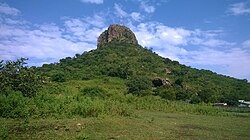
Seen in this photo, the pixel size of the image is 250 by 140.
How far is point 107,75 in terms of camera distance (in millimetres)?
93875

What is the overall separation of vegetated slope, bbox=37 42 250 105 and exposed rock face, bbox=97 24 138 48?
12.2 meters

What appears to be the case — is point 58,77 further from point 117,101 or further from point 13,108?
point 13,108

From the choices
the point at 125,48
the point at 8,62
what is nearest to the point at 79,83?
the point at 8,62

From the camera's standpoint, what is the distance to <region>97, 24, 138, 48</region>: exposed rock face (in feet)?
443

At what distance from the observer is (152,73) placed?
9494 cm

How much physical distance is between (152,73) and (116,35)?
44.9m

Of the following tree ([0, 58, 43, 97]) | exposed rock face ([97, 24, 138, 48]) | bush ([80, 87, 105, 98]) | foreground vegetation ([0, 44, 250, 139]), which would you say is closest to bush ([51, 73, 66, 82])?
foreground vegetation ([0, 44, 250, 139])

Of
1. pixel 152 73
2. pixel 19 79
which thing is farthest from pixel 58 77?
pixel 19 79

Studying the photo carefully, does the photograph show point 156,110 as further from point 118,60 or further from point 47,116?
point 118,60

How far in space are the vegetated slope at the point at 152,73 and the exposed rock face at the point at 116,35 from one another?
12.2m

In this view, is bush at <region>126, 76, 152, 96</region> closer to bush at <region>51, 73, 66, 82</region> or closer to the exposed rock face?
bush at <region>51, 73, 66, 82</region>

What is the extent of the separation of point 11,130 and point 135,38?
12422 cm

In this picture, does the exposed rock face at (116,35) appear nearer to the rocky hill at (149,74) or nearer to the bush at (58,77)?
the rocky hill at (149,74)

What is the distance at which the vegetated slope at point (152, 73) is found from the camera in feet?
255
